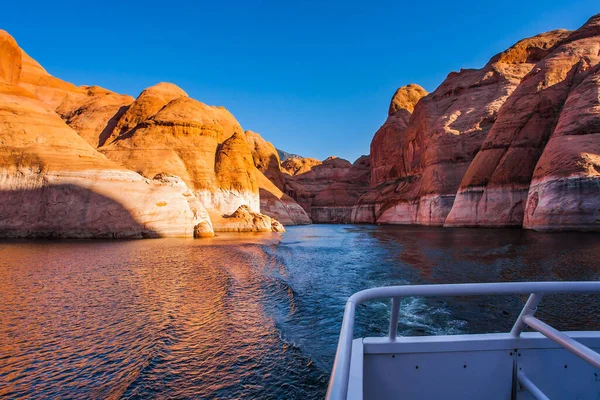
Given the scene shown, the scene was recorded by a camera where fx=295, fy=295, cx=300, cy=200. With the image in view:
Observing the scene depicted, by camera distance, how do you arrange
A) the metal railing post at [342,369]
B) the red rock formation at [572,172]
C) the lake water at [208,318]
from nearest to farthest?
1. the metal railing post at [342,369]
2. the lake water at [208,318]
3. the red rock formation at [572,172]

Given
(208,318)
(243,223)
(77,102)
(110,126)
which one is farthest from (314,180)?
(208,318)

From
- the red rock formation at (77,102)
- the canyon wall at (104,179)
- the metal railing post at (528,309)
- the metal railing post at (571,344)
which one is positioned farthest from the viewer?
the red rock formation at (77,102)

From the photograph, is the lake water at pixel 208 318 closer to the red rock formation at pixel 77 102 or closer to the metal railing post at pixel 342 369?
the metal railing post at pixel 342 369

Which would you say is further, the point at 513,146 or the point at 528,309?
the point at 513,146

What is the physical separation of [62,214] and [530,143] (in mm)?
46488

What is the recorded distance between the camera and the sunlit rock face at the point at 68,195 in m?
22.5

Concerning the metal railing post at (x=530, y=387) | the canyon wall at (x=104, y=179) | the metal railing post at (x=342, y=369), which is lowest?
the metal railing post at (x=530, y=387)

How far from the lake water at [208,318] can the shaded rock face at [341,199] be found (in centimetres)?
7123

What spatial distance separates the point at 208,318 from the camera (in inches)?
241

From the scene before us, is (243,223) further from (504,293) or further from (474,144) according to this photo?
(474,144)

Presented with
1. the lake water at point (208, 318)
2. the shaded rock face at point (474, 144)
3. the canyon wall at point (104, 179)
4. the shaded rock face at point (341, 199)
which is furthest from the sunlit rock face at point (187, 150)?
the shaded rock face at point (341, 199)

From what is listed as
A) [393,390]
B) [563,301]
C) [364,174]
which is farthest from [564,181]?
[364,174]

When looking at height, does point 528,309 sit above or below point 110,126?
below

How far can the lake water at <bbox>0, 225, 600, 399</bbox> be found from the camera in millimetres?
3916
